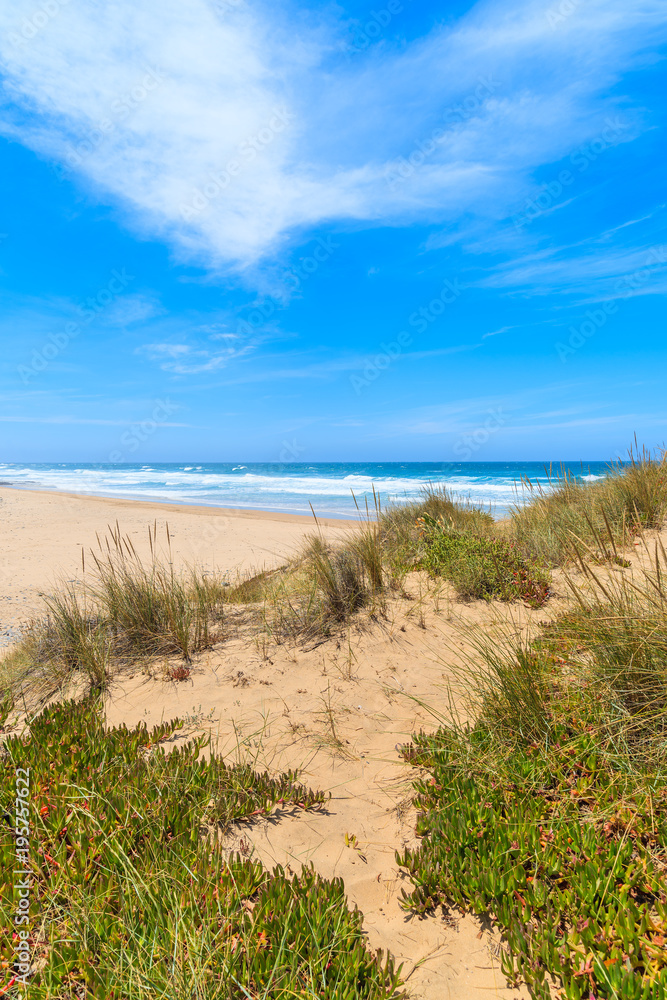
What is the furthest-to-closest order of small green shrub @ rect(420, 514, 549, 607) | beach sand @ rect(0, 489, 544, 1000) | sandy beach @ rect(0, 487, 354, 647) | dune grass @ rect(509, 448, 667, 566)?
sandy beach @ rect(0, 487, 354, 647) < dune grass @ rect(509, 448, 667, 566) < small green shrub @ rect(420, 514, 549, 607) < beach sand @ rect(0, 489, 544, 1000)

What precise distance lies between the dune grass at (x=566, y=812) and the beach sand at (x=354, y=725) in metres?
0.17

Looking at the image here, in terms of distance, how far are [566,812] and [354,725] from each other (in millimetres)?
1766

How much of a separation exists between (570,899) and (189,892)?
1.71 meters

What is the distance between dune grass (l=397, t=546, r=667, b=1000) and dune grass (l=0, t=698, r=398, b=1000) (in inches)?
23.2

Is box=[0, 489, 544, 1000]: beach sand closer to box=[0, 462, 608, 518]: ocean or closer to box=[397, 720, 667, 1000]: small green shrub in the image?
box=[397, 720, 667, 1000]: small green shrub

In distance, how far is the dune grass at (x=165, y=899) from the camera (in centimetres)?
187

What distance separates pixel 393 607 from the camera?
5.67m

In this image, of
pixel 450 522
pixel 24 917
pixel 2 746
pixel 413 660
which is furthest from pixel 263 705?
pixel 450 522

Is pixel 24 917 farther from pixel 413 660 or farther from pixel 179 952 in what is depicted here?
pixel 413 660

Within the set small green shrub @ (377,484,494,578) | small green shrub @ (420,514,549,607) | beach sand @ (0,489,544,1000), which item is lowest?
beach sand @ (0,489,544,1000)

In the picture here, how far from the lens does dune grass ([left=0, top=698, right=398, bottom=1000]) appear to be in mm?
1870

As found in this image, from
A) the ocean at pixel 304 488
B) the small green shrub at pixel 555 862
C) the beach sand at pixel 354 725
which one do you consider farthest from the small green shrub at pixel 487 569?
the small green shrub at pixel 555 862

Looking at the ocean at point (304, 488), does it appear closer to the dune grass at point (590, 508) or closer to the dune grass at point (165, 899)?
the dune grass at point (590, 508)

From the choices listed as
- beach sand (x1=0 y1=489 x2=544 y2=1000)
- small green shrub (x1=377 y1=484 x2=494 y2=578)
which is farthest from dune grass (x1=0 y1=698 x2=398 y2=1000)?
small green shrub (x1=377 y1=484 x2=494 y2=578)
